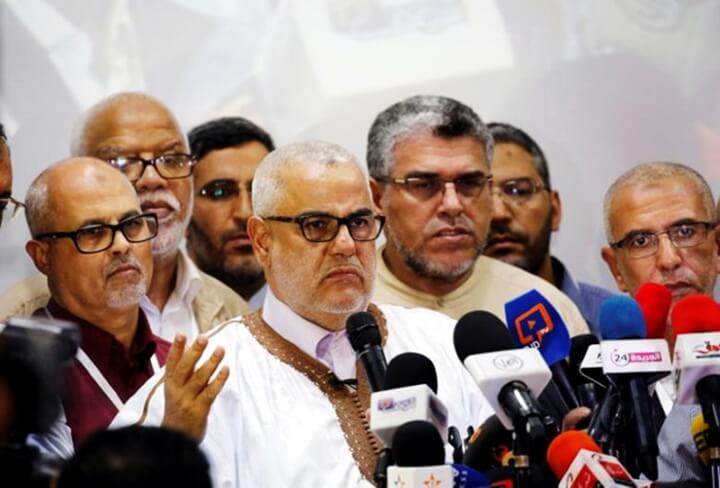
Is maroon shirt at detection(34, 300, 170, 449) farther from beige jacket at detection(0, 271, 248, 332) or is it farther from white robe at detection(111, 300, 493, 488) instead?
white robe at detection(111, 300, 493, 488)

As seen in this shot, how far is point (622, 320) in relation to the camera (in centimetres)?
355

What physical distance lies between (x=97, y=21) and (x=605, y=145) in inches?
90.0

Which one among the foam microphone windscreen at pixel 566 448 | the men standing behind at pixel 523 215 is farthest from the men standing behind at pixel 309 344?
the men standing behind at pixel 523 215

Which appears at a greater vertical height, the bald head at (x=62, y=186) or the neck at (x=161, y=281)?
the bald head at (x=62, y=186)

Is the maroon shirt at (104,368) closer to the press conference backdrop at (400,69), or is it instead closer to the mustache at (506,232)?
the mustache at (506,232)

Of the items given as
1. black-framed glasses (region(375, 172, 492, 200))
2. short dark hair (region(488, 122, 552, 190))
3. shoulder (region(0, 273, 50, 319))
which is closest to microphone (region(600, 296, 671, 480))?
black-framed glasses (region(375, 172, 492, 200))

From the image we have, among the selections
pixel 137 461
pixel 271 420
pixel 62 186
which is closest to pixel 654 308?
pixel 271 420

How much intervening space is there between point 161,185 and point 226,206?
56 cm

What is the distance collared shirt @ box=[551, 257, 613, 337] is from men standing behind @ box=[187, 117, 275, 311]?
1.22 metres

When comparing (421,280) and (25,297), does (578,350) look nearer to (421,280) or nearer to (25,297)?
(421,280)

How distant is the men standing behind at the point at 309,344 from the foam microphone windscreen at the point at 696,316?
3.07 feet

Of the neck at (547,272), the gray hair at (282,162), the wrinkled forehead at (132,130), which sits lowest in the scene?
the neck at (547,272)

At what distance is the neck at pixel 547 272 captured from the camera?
5.93m

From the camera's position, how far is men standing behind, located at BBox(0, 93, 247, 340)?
5293 mm
